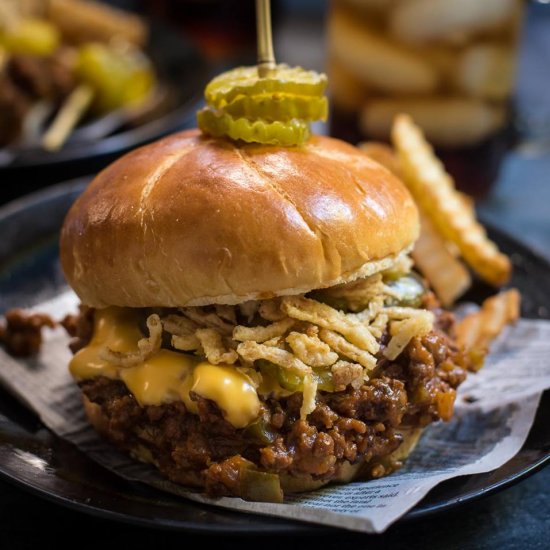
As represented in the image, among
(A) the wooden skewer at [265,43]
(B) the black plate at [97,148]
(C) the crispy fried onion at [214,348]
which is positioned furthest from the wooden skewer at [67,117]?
(C) the crispy fried onion at [214,348]

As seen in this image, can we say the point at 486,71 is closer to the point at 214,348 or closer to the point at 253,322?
the point at 253,322

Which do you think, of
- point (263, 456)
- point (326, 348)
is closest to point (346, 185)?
point (326, 348)

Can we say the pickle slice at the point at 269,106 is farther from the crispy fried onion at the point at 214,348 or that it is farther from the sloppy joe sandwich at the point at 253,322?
the crispy fried onion at the point at 214,348

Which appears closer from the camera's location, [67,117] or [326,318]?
[326,318]

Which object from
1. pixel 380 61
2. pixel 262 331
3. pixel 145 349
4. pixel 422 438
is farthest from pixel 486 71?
pixel 145 349

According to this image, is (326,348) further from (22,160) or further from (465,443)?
(22,160)

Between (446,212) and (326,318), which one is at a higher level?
(326,318)
